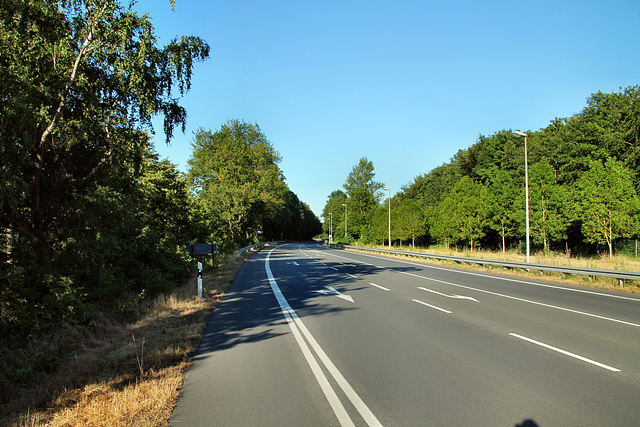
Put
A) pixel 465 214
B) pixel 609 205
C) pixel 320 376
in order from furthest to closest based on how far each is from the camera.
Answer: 1. pixel 465 214
2. pixel 609 205
3. pixel 320 376

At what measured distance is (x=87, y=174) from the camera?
10414mm

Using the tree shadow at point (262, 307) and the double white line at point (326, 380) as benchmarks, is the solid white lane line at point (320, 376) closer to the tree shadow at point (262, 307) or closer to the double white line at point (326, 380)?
the double white line at point (326, 380)

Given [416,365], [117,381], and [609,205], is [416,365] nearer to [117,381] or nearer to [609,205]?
[117,381]

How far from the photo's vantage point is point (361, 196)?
89312 millimetres

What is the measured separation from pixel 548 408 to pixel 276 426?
9.66 ft

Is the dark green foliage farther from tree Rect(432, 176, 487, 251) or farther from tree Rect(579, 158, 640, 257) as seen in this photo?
tree Rect(579, 158, 640, 257)

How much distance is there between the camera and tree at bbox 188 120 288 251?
43719 millimetres

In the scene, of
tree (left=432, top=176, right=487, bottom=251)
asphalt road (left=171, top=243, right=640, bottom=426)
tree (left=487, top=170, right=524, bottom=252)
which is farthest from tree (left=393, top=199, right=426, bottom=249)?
asphalt road (left=171, top=243, right=640, bottom=426)

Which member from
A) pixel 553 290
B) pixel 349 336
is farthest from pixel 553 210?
pixel 349 336

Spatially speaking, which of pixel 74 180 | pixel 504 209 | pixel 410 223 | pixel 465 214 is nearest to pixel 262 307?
pixel 74 180

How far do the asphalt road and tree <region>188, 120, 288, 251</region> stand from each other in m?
29.2

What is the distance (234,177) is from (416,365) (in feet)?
147

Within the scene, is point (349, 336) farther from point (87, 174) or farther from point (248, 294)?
point (87, 174)

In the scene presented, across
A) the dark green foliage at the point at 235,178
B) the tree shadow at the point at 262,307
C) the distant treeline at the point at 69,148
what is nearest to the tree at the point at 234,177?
the dark green foliage at the point at 235,178
